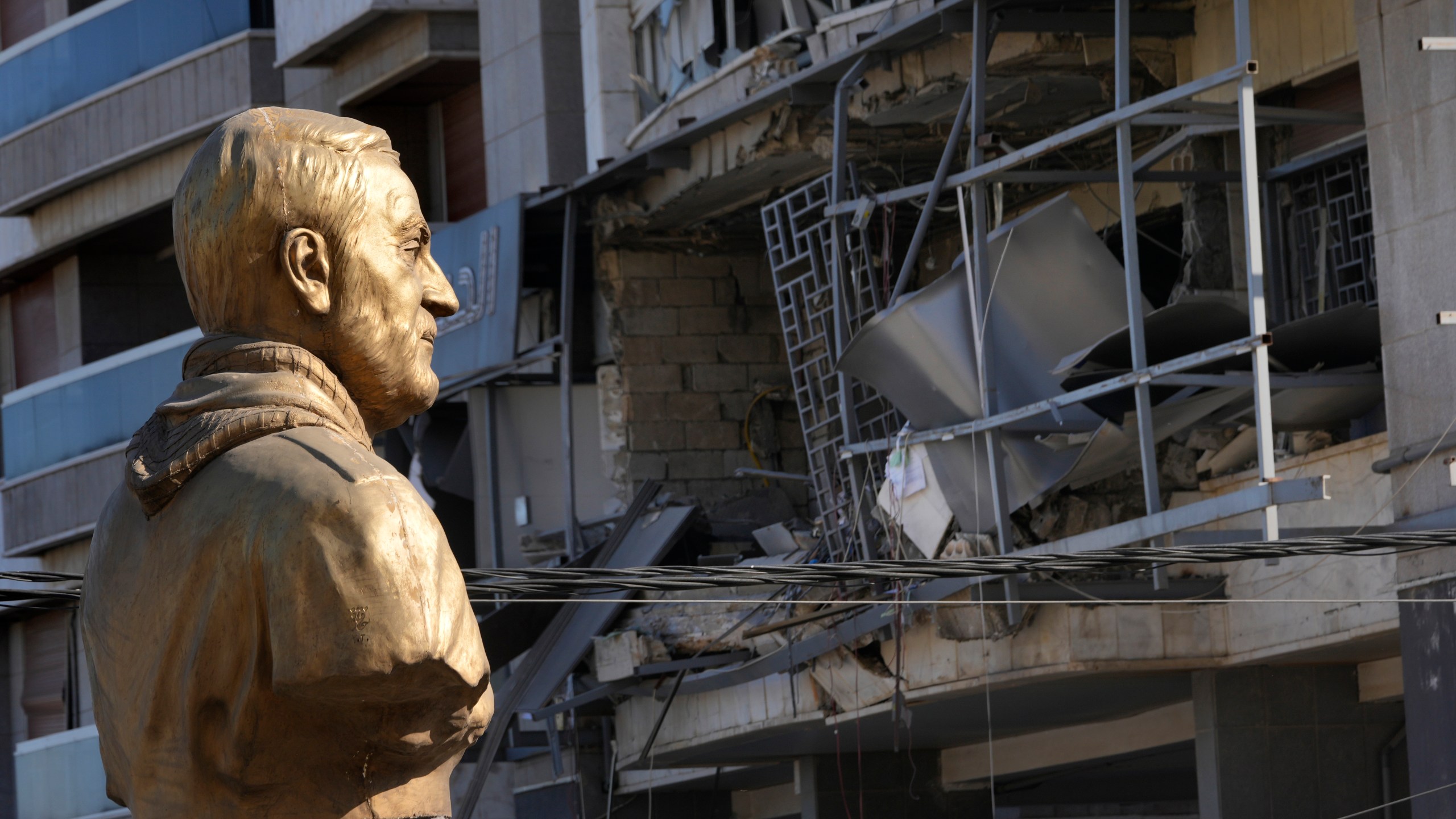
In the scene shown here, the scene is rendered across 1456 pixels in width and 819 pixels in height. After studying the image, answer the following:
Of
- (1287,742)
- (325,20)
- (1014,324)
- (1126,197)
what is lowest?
(1287,742)

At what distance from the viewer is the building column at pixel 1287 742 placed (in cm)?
1094

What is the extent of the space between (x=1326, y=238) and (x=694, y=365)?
256 inches

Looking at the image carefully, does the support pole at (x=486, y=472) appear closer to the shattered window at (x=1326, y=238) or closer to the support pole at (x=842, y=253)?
the support pole at (x=842, y=253)

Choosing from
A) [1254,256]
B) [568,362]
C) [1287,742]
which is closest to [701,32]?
[568,362]

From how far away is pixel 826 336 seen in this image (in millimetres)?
12883

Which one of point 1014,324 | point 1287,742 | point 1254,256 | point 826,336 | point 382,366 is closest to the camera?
point 382,366

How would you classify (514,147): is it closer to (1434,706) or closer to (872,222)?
(872,222)

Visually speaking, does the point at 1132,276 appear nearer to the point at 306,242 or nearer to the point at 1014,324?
the point at 1014,324

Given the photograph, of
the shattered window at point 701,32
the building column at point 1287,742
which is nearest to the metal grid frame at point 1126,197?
the shattered window at point 701,32

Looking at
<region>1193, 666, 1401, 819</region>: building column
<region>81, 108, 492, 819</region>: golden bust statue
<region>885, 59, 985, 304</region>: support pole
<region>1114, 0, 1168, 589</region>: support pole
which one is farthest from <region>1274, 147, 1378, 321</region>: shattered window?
<region>81, 108, 492, 819</region>: golden bust statue

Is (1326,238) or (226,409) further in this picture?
(1326,238)

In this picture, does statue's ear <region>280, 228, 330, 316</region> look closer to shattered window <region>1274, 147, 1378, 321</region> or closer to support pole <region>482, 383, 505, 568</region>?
shattered window <region>1274, 147, 1378, 321</region>

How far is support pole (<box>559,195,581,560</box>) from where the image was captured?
1497cm

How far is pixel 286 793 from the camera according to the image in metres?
2.56
